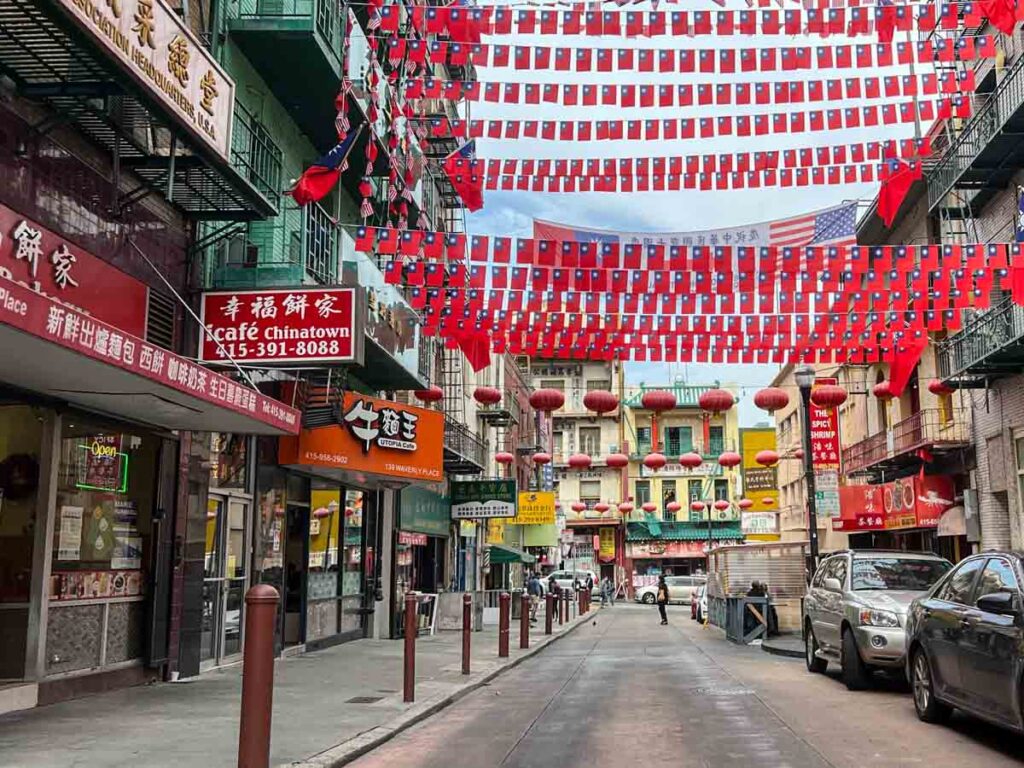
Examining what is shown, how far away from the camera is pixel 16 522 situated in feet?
33.9

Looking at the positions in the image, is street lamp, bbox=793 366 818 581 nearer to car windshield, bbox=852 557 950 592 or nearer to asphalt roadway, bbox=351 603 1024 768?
asphalt roadway, bbox=351 603 1024 768

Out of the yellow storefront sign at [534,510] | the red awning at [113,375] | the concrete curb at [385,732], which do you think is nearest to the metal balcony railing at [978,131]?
the concrete curb at [385,732]

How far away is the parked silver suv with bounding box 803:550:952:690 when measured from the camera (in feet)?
40.8

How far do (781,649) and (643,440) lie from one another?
170 ft

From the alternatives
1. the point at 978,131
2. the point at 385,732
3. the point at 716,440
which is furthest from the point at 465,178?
the point at 716,440

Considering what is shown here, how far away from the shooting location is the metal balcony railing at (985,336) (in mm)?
18719

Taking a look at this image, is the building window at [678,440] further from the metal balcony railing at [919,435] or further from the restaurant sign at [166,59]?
the restaurant sign at [166,59]

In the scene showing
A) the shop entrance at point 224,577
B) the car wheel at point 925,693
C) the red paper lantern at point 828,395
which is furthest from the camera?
the red paper lantern at point 828,395

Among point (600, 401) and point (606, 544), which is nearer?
point (600, 401)

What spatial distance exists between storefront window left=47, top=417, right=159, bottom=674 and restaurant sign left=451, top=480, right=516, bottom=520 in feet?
57.5

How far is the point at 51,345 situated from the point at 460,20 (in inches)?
284

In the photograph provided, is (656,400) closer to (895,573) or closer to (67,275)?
(895,573)

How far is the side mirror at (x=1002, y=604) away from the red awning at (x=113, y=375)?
733cm

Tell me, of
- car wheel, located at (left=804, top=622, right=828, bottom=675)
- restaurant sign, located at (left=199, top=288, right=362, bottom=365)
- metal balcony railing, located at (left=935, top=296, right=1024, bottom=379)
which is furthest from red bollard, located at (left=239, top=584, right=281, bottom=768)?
metal balcony railing, located at (left=935, top=296, right=1024, bottom=379)
